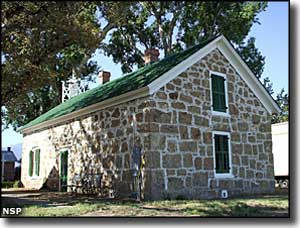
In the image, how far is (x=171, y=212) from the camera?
455 cm

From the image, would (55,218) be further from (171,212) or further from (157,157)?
(157,157)

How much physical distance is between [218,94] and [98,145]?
2.32 m

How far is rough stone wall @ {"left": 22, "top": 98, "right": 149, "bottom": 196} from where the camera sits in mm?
6371

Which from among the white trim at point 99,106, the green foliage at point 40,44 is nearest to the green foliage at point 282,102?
the white trim at point 99,106

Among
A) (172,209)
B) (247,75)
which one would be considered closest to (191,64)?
(247,75)

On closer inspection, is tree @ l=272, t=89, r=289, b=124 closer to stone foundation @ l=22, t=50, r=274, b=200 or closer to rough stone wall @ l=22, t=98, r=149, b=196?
stone foundation @ l=22, t=50, r=274, b=200

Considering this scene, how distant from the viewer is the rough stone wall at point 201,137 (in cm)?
604

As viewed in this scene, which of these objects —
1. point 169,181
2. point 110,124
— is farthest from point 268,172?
point 110,124

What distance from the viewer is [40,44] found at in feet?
17.9

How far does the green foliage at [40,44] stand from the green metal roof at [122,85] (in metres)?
0.91

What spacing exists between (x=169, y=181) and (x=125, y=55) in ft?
6.52

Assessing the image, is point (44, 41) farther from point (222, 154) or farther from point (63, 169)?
point (63, 169)

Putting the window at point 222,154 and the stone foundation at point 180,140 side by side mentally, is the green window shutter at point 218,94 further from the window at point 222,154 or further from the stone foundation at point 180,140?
the window at point 222,154

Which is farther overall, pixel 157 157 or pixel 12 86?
pixel 157 157
